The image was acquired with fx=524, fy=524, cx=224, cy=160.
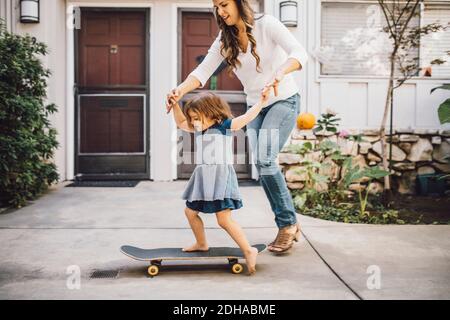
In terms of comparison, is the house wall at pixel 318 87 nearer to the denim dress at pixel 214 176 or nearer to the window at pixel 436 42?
the window at pixel 436 42

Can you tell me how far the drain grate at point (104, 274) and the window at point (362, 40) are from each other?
158 inches

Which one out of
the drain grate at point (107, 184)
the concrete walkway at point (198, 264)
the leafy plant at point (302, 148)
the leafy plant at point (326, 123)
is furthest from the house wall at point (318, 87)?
the concrete walkway at point (198, 264)

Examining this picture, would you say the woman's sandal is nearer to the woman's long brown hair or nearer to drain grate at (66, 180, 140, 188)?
the woman's long brown hair

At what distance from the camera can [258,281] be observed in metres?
2.72

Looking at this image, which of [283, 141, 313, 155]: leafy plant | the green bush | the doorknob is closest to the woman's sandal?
[283, 141, 313, 155]: leafy plant

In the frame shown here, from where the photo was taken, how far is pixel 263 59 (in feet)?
10.3

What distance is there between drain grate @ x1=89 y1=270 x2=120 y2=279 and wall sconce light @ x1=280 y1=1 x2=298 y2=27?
12.7 feet

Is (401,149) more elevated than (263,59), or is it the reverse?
(263,59)

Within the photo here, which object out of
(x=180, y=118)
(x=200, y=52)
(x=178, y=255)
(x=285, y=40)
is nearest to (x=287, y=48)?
(x=285, y=40)

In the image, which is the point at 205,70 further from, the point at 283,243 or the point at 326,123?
the point at 326,123

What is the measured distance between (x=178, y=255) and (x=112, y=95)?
3951mm

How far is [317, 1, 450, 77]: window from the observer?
19.9 ft

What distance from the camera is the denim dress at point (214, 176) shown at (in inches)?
109
